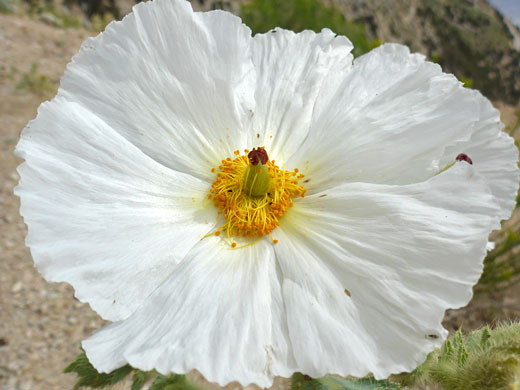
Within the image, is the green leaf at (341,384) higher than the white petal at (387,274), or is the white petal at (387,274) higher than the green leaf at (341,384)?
the white petal at (387,274)

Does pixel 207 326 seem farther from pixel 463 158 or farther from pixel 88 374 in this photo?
pixel 463 158

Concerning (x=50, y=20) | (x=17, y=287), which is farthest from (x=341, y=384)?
(x=50, y=20)

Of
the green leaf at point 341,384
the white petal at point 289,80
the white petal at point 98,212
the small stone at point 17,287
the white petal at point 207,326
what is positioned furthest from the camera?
the small stone at point 17,287

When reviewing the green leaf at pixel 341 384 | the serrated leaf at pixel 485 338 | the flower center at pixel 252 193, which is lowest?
the green leaf at pixel 341 384

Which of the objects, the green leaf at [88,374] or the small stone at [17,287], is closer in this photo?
the green leaf at [88,374]

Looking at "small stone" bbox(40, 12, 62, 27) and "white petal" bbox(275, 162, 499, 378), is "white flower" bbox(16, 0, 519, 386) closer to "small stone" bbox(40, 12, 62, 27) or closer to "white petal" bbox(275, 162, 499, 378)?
"white petal" bbox(275, 162, 499, 378)

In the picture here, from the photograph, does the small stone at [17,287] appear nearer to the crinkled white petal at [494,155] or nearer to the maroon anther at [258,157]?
the maroon anther at [258,157]

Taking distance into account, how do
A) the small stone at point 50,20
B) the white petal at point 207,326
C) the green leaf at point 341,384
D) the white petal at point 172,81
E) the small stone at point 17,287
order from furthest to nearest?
1. the small stone at point 50,20
2. the small stone at point 17,287
3. the white petal at point 172,81
4. the green leaf at point 341,384
5. the white petal at point 207,326

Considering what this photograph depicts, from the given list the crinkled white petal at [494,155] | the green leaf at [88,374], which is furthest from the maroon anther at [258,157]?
the green leaf at [88,374]
